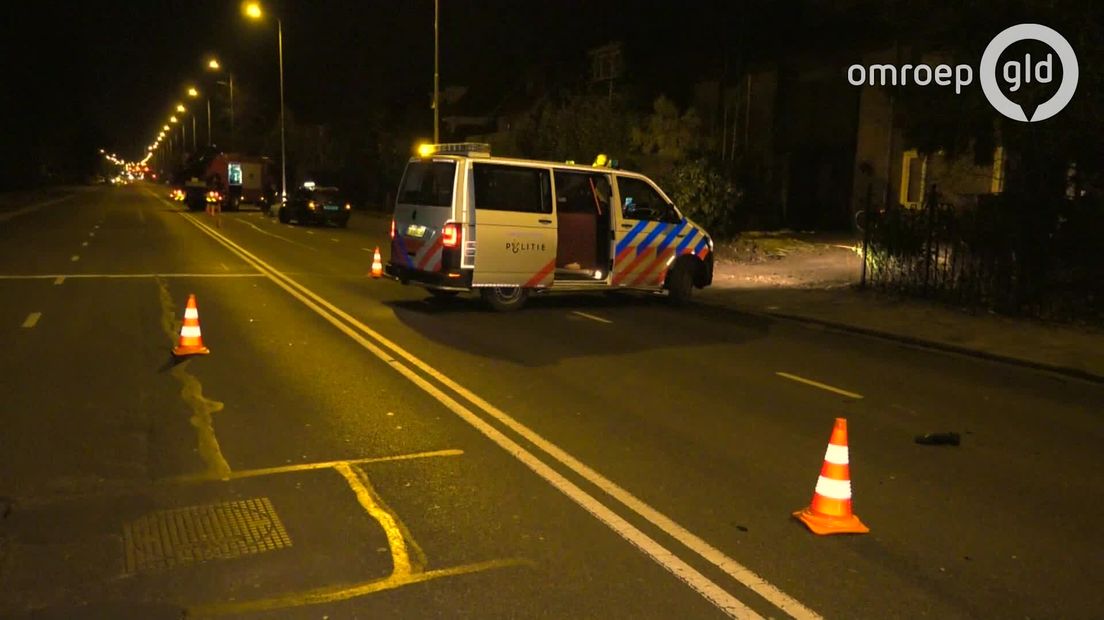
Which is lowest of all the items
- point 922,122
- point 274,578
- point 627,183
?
point 274,578

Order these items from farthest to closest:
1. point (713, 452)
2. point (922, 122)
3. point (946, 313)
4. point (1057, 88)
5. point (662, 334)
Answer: point (922, 122) → point (946, 313) → point (1057, 88) → point (662, 334) → point (713, 452)

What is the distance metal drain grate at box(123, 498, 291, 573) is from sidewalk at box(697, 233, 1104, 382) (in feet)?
29.4

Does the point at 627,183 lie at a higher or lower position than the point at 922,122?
lower

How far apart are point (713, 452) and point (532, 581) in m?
2.66

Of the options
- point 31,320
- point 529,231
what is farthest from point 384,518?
point 31,320

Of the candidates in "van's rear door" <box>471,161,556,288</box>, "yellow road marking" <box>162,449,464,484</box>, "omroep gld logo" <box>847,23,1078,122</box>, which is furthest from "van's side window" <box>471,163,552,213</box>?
"yellow road marking" <box>162,449,464,484</box>

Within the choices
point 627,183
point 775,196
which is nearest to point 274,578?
point 627,183

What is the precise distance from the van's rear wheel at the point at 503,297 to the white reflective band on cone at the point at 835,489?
8.91m

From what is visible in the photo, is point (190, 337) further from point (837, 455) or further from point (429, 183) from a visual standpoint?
point (837, 455)

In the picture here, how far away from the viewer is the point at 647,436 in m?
7.23

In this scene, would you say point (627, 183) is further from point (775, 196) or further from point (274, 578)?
point (775, 196)

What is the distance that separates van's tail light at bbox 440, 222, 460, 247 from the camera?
42.5 feet

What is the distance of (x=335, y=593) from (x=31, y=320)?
9.71 meters

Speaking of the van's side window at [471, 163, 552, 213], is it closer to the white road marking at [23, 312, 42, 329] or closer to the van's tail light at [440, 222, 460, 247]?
the van's tail light at [440, 222, 460, 247]
